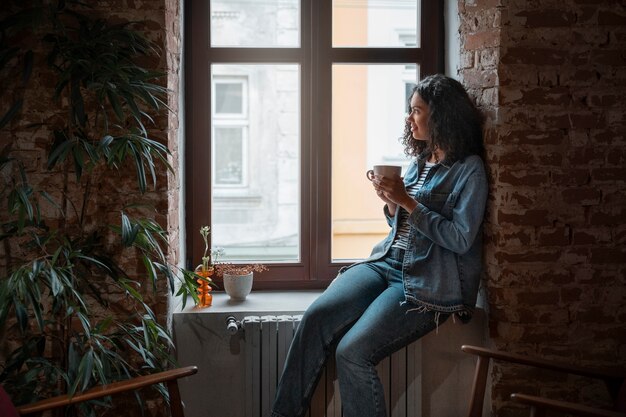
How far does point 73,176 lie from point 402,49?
65.5 inches

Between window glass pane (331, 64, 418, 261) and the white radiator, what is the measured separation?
2.33 feet

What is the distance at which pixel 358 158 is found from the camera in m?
3.64

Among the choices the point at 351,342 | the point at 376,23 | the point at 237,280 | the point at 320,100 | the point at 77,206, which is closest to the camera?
the point at 351,342

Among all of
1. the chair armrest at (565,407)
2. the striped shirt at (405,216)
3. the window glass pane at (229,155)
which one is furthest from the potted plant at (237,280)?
the window glass pane at (229,155)

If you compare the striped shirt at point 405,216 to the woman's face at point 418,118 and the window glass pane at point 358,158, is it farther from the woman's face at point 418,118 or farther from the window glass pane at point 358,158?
the window glass pane at point 358,158

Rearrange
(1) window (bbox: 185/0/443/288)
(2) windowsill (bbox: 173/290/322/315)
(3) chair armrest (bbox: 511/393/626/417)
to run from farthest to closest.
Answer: (1) window (bbox: 185/0/443/288), (2) windowsill (bbox: 173/290/322/315), (3) chair armrest (bbox: 511/393/626/417)

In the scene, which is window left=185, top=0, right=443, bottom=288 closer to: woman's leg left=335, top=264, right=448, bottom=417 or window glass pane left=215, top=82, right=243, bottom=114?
woman's leg left=335, top=264, right=448, bottom=417

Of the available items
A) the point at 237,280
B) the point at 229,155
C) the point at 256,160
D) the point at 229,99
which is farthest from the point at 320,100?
the point at 256,160

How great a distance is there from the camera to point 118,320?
2516mm

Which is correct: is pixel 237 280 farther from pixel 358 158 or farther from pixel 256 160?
pixel 256 160

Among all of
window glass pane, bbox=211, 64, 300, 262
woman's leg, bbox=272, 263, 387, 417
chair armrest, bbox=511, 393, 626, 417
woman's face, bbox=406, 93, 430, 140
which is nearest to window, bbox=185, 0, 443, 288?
woman's face, bbox=406, 93, 430, 140

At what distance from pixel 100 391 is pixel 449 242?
1360 millimetres

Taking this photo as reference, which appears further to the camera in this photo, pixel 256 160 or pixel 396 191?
pixel 256 160

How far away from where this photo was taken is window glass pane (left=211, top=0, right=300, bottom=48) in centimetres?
306
